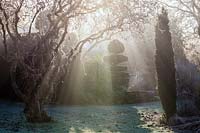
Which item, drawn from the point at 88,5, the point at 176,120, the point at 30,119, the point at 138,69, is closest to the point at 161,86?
the point at 176,120

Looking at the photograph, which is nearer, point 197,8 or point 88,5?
point 88,5

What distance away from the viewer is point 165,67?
13.6 meters

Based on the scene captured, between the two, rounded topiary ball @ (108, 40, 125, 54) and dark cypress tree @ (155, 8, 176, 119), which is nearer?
dark cypress tree @ (155, 8, 176, 119)

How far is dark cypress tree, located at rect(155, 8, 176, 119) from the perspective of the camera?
523 inches

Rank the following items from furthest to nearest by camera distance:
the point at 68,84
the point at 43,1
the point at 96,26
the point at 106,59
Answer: the point at 106,59
the point at 68,84
the point at 96,26
the point at 43,1

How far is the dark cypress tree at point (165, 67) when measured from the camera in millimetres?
13281

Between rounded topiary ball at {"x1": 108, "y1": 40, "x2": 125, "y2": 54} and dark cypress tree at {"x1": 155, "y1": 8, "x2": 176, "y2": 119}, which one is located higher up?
rounded topiary ball at {"x1": 108, "y1": 40, "x2": 125, "y2": 54}

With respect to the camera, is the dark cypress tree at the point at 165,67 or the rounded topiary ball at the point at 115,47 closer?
the dark cypress tree at the point at 165,67

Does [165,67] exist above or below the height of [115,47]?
below

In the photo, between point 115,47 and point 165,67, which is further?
point 115,47

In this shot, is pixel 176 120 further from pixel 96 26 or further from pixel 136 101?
pixel 136 101

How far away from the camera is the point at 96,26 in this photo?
17.2 meters

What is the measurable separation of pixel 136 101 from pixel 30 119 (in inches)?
485

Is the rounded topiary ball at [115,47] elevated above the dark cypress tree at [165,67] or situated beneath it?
elevated above
